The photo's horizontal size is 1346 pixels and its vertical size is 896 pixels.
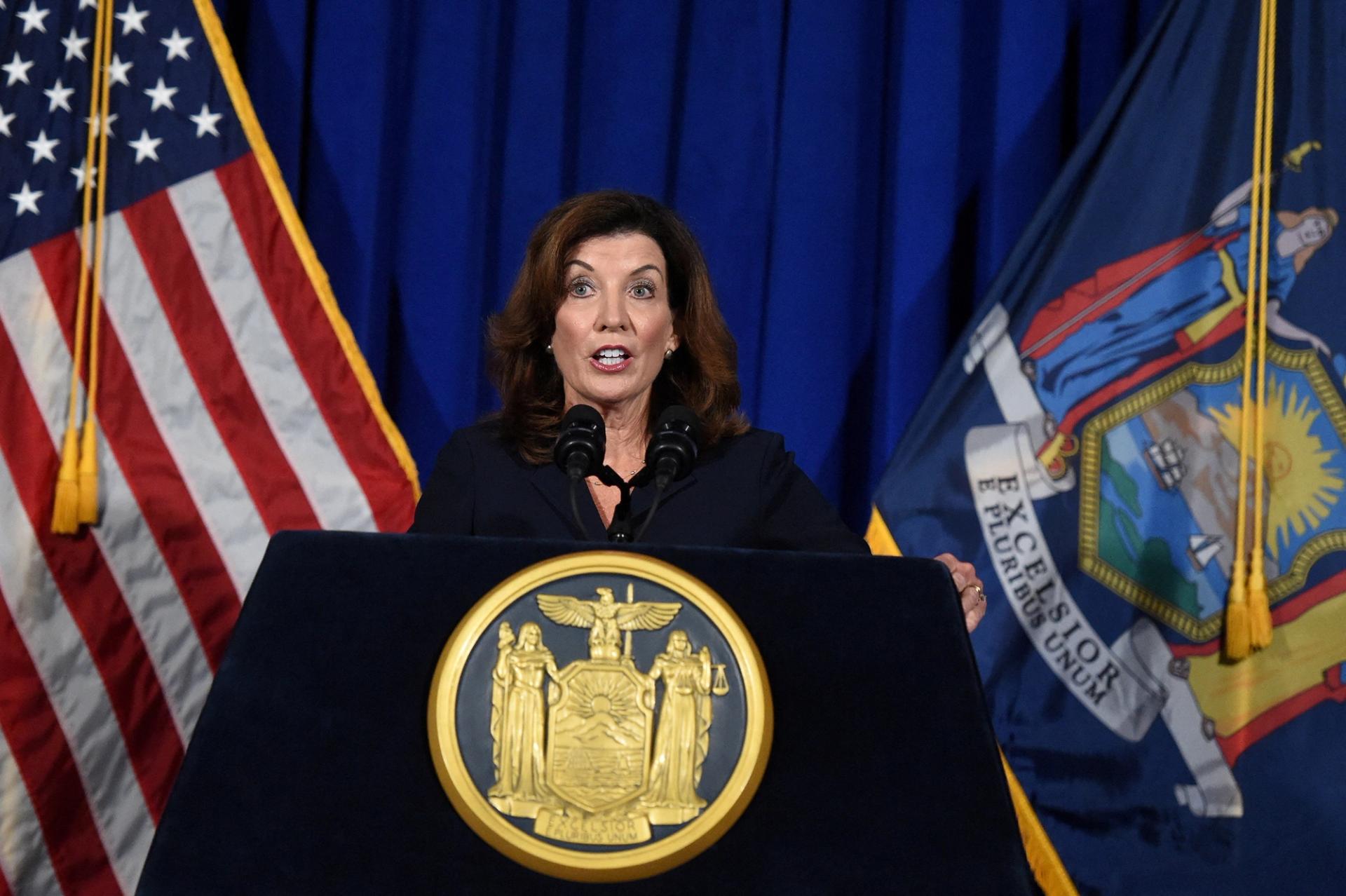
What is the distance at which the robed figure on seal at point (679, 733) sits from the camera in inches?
37.4

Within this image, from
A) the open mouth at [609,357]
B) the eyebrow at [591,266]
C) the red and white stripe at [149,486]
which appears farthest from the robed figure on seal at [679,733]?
the red and white stripe at [149,486]

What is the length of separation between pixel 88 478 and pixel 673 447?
1646 millimetres

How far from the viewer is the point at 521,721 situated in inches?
38.1

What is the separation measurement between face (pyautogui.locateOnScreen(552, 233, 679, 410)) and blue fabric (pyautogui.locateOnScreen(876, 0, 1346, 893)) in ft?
2.59

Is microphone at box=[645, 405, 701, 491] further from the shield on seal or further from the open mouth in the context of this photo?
the open mouth

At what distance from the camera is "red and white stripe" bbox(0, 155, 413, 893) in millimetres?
2572

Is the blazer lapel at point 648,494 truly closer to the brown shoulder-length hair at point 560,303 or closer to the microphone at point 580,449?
the brown shoulder-length hair at point 560,303

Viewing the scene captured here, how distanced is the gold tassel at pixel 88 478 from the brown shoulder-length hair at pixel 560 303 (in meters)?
0.95

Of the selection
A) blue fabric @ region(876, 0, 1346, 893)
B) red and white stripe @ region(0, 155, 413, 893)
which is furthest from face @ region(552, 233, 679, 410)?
red and white stripe @ region(0, 155, 413, 893)

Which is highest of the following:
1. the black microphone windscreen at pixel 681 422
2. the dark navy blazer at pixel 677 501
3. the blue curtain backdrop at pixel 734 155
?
the blue curtain backdrop at pixel 734 155

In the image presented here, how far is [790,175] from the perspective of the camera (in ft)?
9.66

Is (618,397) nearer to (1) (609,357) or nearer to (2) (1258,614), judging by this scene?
(1) (609,357)

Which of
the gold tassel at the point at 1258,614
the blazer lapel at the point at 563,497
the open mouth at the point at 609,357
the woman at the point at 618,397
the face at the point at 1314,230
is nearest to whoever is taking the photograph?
the blazer lapel at the point at 563,497

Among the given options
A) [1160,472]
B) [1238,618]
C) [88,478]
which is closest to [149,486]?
[88,478]
